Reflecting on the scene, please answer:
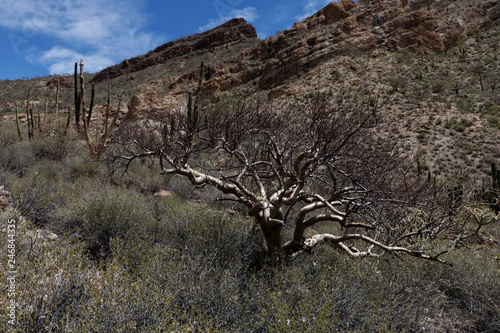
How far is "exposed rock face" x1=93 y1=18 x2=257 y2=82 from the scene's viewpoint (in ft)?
171

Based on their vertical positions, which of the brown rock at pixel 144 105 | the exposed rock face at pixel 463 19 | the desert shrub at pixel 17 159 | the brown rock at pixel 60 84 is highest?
the brown rock at pixel 60 84

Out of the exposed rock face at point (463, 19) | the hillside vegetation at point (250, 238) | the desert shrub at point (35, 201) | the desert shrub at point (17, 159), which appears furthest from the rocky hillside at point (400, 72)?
the desert shrub at point (35, 201)

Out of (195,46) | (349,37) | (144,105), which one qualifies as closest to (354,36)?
(349,37)

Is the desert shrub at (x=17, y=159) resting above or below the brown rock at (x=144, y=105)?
below

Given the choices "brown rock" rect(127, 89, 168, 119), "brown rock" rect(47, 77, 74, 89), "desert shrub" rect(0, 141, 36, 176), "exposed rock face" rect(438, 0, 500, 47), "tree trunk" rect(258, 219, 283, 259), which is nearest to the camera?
"tree trunk" rect(258, 219, 283, 259)

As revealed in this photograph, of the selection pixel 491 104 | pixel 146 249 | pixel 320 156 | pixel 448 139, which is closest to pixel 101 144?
pixel 146 249

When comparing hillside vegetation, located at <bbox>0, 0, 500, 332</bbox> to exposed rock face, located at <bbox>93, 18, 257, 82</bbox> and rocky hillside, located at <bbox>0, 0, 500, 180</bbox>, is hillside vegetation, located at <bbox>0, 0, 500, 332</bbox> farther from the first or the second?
exposed rock face, located at <bbox>93, 18, 257, 82</bbox>

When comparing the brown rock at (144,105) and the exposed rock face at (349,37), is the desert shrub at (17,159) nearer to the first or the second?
the brown rock at (144,105)

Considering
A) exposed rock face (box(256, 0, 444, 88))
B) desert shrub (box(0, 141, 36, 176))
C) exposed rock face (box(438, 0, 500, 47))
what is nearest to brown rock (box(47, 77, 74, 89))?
exposed rock face (box(256, 0, 444, 88))

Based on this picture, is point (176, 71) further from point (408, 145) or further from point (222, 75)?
point (408, 145)

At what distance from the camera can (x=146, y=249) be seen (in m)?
4.47

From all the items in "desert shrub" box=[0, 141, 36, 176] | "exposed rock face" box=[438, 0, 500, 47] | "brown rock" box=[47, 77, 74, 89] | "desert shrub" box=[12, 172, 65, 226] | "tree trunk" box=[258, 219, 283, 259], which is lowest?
"tree trunk" box=[258, 219, 283, 259]

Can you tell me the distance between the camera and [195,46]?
2103 inches

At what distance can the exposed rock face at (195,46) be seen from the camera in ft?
171
